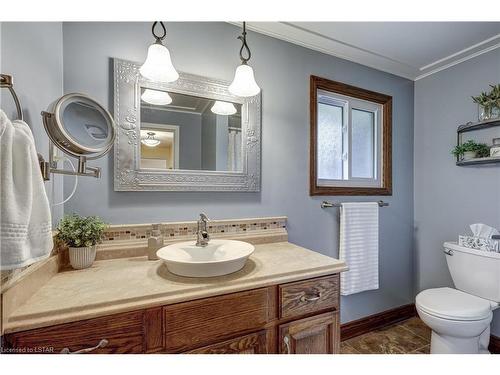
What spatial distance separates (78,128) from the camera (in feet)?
2.82

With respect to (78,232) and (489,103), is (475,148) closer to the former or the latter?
(489,103)

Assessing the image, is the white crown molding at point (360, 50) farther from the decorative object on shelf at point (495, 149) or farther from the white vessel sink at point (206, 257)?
the white vessel sink at point (206, 257)

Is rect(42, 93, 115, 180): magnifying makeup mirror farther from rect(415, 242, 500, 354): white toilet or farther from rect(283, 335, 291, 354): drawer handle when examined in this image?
rect(415, 242, 500, 354): white toilet

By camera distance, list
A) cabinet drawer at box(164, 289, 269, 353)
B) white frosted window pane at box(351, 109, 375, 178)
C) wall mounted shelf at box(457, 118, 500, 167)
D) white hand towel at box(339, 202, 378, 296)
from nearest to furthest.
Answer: cabinet drawer at box(164, 289, 269, 353) < wall mounted shelf at box(457, 118, 500, 167) < white hand towel at box(339, 202, 378, 296) < white frosted window pane at box(351, 109, 375, 178)

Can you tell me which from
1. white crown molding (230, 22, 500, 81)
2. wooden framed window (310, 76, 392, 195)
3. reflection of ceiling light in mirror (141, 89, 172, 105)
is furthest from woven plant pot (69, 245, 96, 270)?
white crown molding (230, 22, 500, 81)

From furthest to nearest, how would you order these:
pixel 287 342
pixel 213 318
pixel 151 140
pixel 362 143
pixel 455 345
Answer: pixel 362 143 < pixel 455 345 < pixel 151 140 < pixel 287 342 < pixel 213 318

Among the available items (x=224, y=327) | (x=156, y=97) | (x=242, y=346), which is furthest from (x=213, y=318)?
(x=156, y=97)

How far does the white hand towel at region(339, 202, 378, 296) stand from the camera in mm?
1673

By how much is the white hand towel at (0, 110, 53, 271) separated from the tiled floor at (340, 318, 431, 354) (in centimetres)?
185

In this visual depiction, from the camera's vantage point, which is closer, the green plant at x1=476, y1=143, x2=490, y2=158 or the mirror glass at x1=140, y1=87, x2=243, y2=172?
the mirror glass at x1=140, y1=87, x2=243, y2=172

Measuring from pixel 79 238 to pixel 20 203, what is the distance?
1.51ft

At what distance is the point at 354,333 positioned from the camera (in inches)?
70.2
